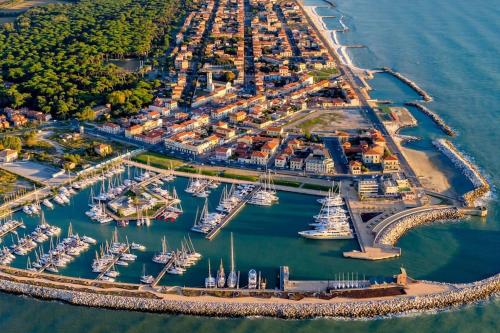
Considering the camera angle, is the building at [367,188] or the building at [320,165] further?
the building at [320,165]

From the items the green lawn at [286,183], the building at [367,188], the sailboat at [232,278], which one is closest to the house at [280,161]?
the green lawn at [286,183]

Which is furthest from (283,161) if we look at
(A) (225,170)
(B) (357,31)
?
(B) (357,31)

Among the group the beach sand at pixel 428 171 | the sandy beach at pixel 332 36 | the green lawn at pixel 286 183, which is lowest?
the green lawn at pixel 286 183

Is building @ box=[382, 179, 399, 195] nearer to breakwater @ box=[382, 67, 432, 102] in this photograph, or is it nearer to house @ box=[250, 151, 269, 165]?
house @ box=[250, 151, 269, 165]

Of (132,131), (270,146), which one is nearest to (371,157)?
(270,146)

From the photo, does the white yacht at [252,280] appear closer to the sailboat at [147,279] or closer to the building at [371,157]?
the sailboat at [147,279]

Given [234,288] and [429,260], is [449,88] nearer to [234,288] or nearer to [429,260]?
[429,260]

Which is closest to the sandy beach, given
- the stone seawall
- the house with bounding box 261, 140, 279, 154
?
the house with bounding box 261, 140, 279, 154

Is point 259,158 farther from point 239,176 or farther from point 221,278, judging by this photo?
point 221,278

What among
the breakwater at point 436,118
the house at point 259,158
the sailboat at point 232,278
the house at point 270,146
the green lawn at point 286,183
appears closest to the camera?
the sailboat at point 232,278
